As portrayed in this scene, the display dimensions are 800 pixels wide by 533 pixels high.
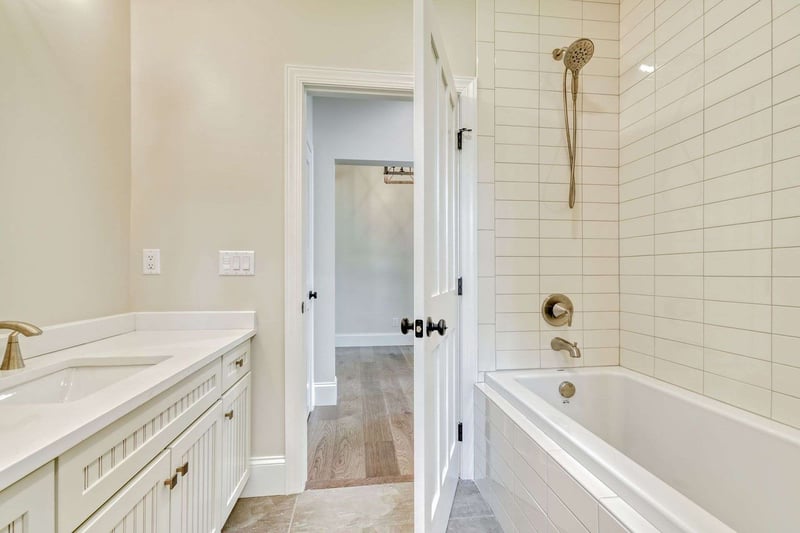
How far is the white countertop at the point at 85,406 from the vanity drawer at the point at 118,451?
0.04 metres

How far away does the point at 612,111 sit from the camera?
1.82 metres

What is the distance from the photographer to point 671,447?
1.40 metres

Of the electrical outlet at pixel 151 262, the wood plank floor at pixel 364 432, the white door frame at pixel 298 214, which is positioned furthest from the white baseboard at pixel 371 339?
the electrical outlet at pixel 151 262

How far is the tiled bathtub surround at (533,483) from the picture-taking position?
33.7 inches

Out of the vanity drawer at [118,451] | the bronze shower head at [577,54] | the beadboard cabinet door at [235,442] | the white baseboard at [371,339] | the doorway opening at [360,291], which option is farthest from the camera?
the white baseboard at [371,339]

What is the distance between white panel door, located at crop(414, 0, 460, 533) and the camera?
105 centimetres

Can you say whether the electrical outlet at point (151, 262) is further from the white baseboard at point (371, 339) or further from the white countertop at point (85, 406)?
the white baseboard at point (371, 339)

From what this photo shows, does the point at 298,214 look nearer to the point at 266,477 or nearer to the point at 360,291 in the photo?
the point at 266,477

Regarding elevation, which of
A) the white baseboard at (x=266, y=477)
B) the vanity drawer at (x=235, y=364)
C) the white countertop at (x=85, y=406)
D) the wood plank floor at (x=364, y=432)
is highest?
the white countertop at (x=85, y=406)

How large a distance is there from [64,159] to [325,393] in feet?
6.95

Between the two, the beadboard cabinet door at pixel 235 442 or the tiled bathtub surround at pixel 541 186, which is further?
the tiled bathtub surround at pixel 541 186

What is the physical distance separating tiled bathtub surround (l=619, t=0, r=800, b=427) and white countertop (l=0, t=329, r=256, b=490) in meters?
1.91

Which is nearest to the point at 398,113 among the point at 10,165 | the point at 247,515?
the point at 10,165

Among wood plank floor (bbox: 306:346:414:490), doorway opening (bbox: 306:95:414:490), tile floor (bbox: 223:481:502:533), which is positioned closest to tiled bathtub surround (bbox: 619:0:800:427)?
tile floor (bbox: 223:481:502:533)
